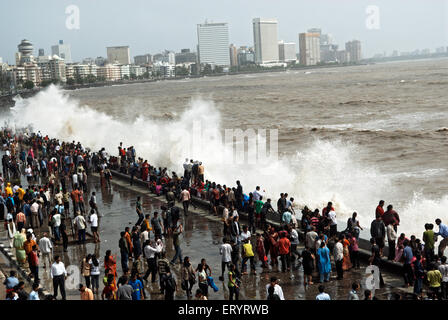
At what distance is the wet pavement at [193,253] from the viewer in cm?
984

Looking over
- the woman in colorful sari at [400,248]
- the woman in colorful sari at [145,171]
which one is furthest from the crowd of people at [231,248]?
the woman in colorful sari at [145,171]

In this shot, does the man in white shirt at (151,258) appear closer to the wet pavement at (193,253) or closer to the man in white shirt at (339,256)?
the wet pavement at (193,253)

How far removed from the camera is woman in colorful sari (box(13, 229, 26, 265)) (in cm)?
1156

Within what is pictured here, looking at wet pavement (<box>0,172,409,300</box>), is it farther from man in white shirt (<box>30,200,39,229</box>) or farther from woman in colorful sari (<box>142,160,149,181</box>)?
man in white shirt (<box>30,200,39,229</box>)

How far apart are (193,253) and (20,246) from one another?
3.69 meters

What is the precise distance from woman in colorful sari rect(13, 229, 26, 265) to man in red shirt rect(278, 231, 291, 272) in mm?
5373

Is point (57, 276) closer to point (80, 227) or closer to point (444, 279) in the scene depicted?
point (80, 227)

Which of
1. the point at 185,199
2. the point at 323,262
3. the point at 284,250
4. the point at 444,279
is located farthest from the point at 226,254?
the point at 185,199

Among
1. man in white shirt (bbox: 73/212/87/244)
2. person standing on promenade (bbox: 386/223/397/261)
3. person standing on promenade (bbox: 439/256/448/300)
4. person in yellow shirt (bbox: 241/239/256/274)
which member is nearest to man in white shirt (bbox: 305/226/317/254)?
person in yellow shirt (bbox: 241/239/256/274)

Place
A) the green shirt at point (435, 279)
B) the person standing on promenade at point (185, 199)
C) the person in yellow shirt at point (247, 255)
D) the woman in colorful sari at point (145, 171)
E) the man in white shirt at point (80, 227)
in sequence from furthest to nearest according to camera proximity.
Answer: the woman in colorful sari at point (145, 171), the person standing on promenade at point (185, 199), the man in white shirt at point (80, 227), the person in yellow shirt at point (247, 255), the green shirt at point (435, 279)

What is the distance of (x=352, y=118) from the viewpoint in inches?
2201

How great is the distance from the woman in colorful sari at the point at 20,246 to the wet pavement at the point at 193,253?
44 cm
